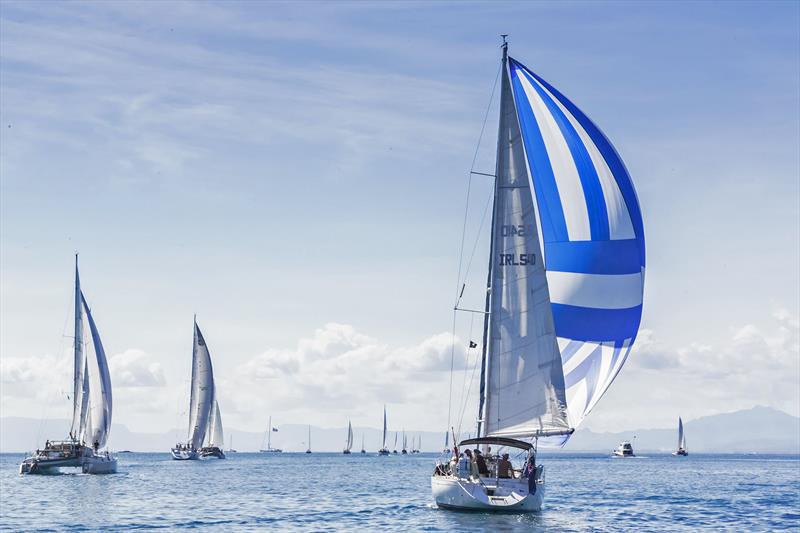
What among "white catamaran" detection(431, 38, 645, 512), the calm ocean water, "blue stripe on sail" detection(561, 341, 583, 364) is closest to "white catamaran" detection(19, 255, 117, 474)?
the calm ocean water

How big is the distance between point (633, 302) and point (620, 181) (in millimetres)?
4288

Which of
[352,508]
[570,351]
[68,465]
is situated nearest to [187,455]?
[68,465]

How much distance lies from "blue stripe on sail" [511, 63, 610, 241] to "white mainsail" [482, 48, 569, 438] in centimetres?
172

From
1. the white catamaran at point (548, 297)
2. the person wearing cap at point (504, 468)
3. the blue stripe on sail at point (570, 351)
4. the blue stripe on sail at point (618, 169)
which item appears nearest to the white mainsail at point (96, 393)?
the white catamaran at point (548, 297)

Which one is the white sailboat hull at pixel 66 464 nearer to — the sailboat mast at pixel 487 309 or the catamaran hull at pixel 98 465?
the catamaran hull at pixel 98 465

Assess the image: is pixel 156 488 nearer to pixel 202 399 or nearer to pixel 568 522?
pixel 568 522

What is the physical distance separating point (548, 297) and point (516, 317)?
4.37 ft

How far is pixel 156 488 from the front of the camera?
64875 millimetres

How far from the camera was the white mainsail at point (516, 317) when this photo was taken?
116 ft

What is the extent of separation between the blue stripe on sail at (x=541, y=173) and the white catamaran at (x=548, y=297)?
97 mm

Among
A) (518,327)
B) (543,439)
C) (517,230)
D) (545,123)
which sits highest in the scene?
(545,123)

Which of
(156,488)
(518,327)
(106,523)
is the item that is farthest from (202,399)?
(518,327)

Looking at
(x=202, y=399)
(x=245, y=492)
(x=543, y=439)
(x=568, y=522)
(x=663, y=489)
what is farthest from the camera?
(x=202, y=399)

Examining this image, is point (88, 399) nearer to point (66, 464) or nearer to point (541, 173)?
point (66, 464)
